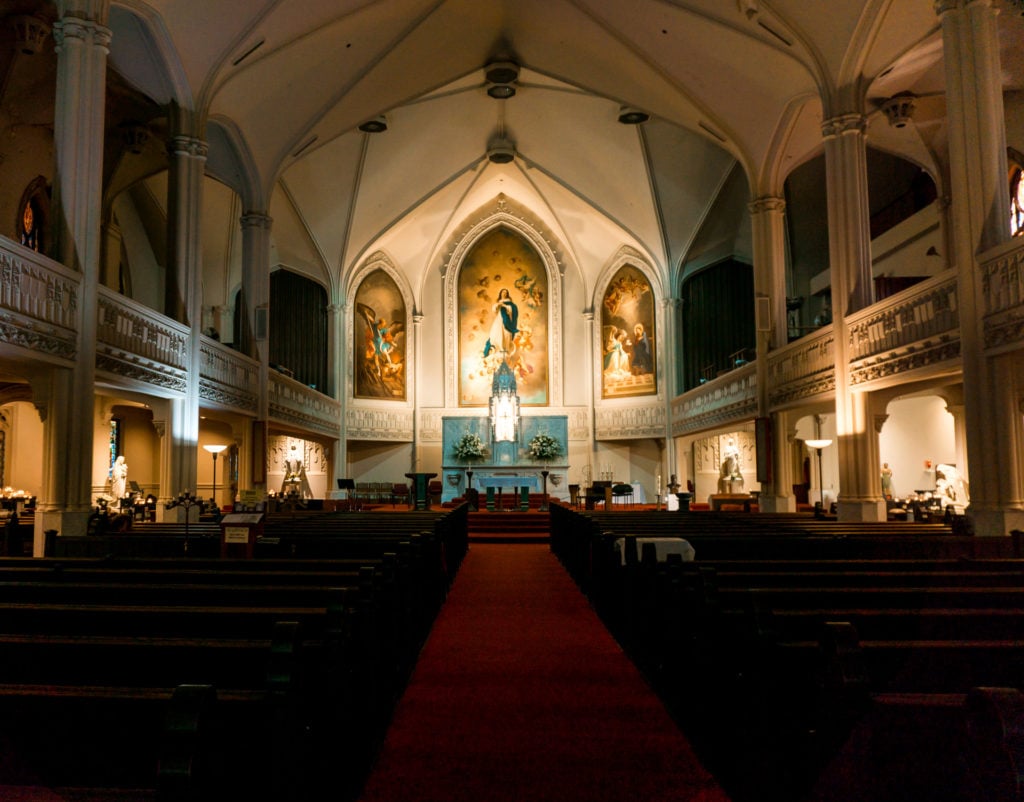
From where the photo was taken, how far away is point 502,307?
92.9 feet

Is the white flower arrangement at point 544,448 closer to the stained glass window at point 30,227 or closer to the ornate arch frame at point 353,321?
the ornate arch frame at point 353,321

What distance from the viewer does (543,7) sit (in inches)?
675

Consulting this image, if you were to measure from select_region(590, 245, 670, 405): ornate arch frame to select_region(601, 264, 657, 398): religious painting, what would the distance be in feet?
0.43

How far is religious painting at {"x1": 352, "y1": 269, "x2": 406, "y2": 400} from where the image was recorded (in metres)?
27.0

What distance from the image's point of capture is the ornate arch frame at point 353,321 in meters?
26.3

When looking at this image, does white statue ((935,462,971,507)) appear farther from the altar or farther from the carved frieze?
the carved frieze

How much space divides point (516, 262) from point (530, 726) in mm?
24862

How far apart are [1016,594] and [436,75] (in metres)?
18.3

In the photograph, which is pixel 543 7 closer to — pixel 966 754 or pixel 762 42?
pixel 762 42

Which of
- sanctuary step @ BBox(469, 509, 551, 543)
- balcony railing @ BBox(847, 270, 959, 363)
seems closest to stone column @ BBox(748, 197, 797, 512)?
balcony railing @ BBox(847, 270, 959, 363)

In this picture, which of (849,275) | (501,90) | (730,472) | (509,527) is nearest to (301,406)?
(509,527)

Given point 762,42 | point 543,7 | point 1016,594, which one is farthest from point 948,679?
point 543,7

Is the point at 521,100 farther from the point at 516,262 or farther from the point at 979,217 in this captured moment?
the point at 979,217

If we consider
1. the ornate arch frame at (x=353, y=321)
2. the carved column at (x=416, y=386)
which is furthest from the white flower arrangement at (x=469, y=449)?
the ornate arch frame at (x=353, y=321)
